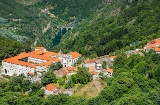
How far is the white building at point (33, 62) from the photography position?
78787 millimetres

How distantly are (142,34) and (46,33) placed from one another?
81392 mm

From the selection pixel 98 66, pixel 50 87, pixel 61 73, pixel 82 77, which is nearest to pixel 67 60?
pixel 61 73

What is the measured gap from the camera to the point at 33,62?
83.8 meters

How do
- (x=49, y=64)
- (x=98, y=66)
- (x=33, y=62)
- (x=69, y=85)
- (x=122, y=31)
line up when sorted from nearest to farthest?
(x=69, y=85)
(x=98, y=66)
(x=49, y=64)
(x=33, y=62)
(x=122, y=31)

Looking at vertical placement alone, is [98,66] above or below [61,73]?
above

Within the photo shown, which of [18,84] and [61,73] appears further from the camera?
[61,73]

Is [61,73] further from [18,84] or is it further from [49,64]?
[18,84]

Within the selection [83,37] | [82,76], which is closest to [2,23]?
[83,37]

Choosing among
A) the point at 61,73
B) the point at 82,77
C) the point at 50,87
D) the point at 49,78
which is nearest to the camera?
the point at 82,77

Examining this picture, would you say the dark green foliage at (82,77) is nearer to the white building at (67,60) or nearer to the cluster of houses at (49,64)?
the cluster of houses at (49,64)

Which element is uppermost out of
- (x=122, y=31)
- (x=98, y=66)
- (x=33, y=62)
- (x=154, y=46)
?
(x=122, y=31)


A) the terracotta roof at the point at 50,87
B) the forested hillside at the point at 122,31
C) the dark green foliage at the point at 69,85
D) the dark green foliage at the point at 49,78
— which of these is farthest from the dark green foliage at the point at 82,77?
the forested hillside at the point at 122,31

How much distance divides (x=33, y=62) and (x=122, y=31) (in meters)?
40.8

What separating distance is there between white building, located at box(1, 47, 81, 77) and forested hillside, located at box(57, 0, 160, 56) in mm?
14410
